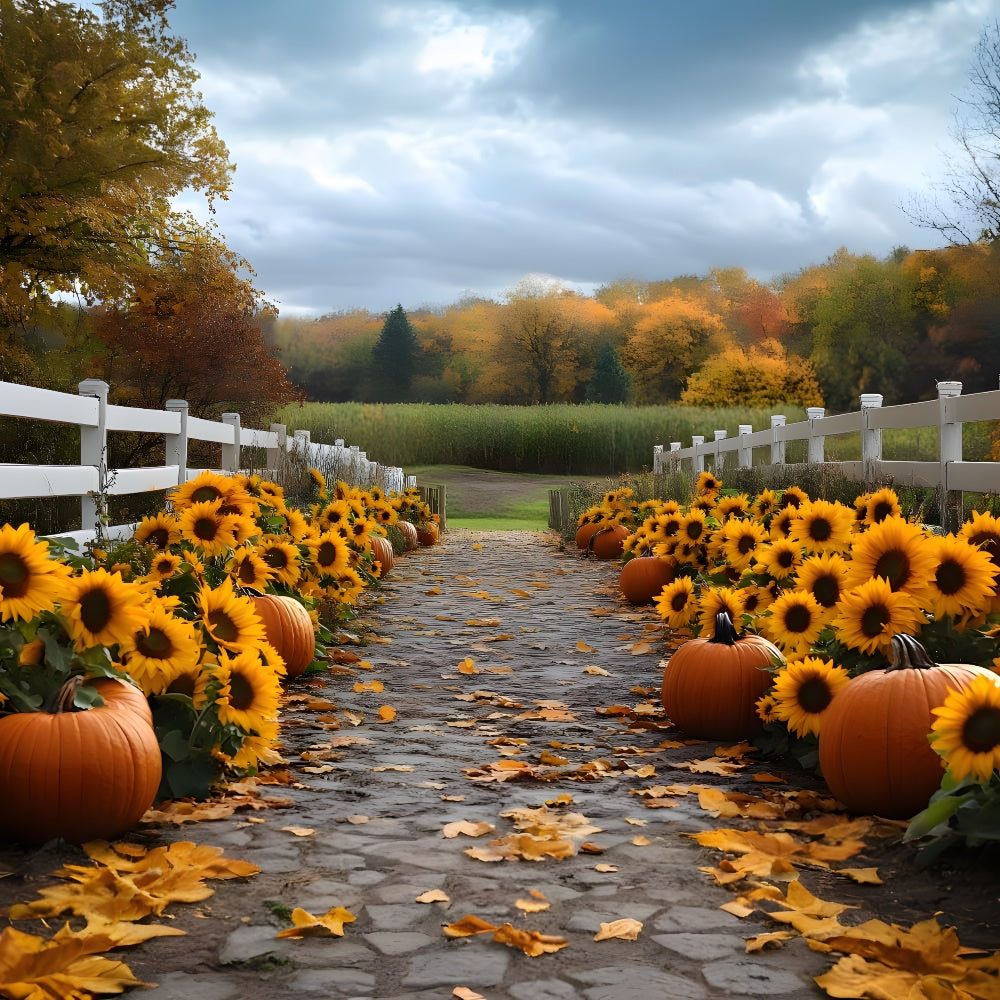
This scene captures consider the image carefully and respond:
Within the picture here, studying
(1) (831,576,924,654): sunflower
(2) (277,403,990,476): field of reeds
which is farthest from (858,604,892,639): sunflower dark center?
(2) (277,403,990,476): field of reeds

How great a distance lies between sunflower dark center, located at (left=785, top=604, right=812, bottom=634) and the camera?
401 centimetres

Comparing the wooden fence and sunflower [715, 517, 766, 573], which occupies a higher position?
the wooden fence

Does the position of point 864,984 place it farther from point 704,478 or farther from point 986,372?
point 986,372

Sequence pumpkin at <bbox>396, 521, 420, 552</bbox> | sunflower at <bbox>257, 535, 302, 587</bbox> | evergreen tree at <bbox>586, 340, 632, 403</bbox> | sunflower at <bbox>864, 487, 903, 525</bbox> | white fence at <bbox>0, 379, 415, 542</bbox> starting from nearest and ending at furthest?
sunflower at <bbox>864, 487, 903, 525</bbox> < white fence at <bbox>0, 379, 415, 542</bbox> < sunflower at <bbox>257, 535, 302, 587</bbox> < pumpkin at <bbox>396, 521, 420, 552</bbox> < evergreen tree at <bbox>586, 340, 632, 403</bbox>

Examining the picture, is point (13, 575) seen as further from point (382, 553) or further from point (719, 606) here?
point (382, 553)

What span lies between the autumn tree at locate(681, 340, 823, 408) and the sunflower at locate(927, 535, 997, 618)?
3646 cm

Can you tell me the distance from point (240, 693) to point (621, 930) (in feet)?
5.22

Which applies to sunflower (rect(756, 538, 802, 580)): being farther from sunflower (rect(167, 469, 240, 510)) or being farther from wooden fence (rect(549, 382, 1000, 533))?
sunflower (rect(167, 469, 240, 510))

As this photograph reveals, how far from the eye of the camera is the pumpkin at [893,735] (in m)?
3.14

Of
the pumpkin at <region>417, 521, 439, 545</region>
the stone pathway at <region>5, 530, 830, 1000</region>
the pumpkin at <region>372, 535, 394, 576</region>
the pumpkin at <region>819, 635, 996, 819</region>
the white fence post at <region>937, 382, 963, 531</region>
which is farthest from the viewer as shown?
the pumpkin at <region>417, 521, 439, 545</region>

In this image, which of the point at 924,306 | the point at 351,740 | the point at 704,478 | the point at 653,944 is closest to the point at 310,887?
the point at 653,944

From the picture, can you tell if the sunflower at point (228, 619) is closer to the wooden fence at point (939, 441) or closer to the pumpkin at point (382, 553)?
the wooden fence at point (939, 441)

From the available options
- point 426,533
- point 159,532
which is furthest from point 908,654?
point 426,533

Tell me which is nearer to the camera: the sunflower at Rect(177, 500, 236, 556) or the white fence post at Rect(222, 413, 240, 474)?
the sunflower at Rect(177, 500, 236, 556)
